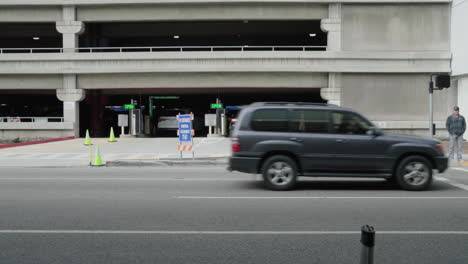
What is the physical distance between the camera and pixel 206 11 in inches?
1141

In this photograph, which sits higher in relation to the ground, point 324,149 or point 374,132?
point 374,132

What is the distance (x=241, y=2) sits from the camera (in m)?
28.4

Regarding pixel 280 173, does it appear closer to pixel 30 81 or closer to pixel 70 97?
pixel 70 97

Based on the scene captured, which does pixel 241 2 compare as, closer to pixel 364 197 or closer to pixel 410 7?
pixel 410 7

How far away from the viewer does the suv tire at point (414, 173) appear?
926 centimetres

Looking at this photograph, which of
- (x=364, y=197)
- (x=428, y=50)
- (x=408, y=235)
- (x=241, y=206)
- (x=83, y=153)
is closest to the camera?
(x=408, y=235)

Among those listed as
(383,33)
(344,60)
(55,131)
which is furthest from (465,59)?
(55,131)

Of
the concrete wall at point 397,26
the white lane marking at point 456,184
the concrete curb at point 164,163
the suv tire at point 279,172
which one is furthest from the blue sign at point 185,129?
the concrete wall at point 397,26

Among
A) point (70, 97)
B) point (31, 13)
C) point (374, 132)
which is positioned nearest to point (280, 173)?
point (374, 132)

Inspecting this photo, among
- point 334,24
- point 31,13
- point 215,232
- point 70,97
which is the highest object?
point 31,13

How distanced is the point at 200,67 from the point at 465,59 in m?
17.2

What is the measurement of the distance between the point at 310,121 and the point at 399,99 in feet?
71.2

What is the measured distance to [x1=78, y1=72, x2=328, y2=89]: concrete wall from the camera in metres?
29.2

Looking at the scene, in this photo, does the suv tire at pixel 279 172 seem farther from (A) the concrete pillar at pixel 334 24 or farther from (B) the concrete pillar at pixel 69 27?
(B) the concrete pillar at pixel 69 27
